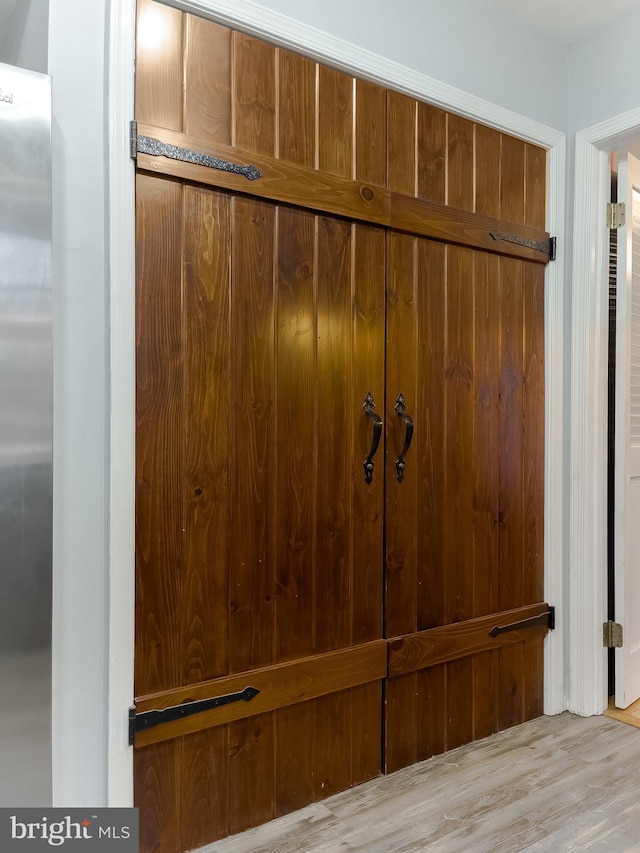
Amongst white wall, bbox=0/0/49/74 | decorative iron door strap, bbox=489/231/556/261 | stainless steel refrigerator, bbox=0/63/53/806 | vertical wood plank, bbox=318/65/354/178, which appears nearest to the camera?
stainless steel refrigerator, bbox=0/63/53/806

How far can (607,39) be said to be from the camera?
7.47 ft

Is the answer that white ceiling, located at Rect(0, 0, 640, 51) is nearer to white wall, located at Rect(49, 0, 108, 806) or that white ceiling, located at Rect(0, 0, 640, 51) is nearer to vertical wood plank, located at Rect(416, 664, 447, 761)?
white wall, located at Rect(49, 0, 108, 806)

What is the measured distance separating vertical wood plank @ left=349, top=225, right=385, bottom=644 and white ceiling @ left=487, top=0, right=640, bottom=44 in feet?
3.31

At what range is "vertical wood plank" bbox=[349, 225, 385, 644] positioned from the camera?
1878 mm

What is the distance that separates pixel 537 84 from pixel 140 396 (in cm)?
188

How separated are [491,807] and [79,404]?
1558mm

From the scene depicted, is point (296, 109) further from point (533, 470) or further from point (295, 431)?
point (533, 470)

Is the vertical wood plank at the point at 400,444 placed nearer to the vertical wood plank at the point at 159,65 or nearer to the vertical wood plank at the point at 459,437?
the vertical wood plank at the point at 459,437

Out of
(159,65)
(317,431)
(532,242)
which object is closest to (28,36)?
(159,65)

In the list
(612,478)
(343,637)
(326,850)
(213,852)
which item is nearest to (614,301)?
(612,478)

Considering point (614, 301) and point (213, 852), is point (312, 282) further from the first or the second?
A: point (213, 852)

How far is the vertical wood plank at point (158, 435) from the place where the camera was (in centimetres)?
152

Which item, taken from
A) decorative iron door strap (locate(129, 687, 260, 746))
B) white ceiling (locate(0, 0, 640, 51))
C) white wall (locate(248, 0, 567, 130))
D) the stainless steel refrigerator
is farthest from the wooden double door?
white ceiling (locate(0, 0, 640, 51))

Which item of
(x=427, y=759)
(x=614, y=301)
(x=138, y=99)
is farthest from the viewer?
(x=614, y=301)
